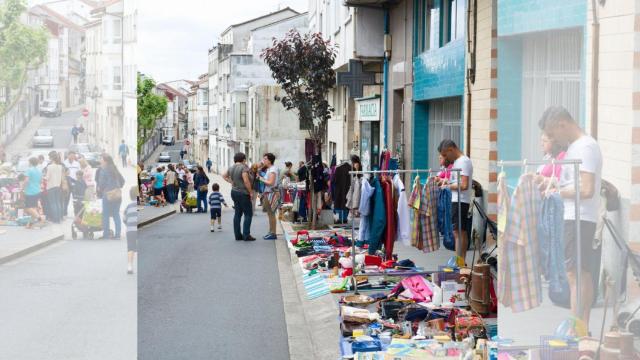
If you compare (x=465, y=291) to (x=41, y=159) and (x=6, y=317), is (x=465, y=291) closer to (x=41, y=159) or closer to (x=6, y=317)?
(x=6, y=317)

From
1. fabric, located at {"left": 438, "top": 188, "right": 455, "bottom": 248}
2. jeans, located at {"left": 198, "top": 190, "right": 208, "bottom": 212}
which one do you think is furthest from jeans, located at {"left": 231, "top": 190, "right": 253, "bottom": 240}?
jeans, located at {"left": 198, "top": 190, "right": 208, "bottom": 212}

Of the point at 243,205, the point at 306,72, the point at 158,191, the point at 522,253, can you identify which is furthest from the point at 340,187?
the point at 158,191

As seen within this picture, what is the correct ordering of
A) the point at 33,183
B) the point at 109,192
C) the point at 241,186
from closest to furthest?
1. the point at 109,192
2. the point at 33,183
3. the point at 241,186

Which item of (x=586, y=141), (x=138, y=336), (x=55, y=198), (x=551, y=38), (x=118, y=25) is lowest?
(x=138, y=336)

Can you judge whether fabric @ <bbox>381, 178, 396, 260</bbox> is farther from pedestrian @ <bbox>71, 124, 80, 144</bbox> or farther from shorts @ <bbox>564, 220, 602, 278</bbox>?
shorts @ <bbox>564, 220, 602, 278</bbox>

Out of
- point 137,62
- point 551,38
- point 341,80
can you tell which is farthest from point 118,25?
point 341,80

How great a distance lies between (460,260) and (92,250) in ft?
19.4

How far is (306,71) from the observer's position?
21172mm

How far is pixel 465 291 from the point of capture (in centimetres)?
865

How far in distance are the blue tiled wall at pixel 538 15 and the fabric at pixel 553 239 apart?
103 cm

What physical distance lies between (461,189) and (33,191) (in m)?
8.23

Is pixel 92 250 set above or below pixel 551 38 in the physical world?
below

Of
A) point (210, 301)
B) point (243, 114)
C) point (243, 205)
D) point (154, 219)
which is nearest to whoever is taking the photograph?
point (210, 301)

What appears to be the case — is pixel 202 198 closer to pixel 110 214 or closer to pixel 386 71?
→ pixel 386 71
